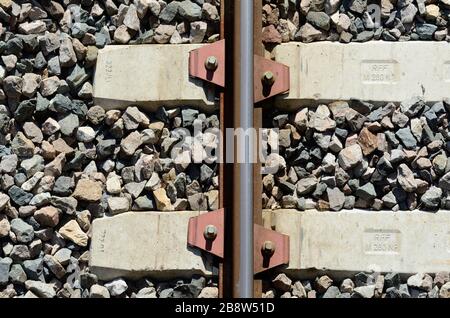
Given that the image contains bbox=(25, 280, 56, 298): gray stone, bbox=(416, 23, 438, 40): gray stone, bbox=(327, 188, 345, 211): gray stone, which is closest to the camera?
bbox=(25, 280, 56, 298): gray stone

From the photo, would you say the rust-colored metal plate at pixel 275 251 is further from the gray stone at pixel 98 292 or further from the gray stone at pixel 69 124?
the gray stone at pixel 69 124

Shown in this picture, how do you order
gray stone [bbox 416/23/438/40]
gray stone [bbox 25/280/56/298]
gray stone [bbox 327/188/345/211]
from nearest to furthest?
1. gray stone [bbox 25/280/56/298]
2. gray stone [bbox 327/188/345/211]
3. gray stone [bbox 416/23/438/40]

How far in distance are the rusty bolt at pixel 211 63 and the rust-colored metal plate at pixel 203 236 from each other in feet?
2.13

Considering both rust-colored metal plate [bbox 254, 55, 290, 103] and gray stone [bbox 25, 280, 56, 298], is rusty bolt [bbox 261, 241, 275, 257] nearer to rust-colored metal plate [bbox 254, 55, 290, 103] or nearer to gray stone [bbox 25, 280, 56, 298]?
rust-colored metal plate [bbox 254, 55, 290, 103]

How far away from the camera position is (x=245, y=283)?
350cm

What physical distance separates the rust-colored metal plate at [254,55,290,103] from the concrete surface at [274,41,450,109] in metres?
0.04

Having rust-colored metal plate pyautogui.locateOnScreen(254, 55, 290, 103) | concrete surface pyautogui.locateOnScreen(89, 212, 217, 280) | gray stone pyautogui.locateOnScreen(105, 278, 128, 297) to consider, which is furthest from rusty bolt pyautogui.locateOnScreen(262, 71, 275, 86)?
gray stone pyautogui.locateOnScreen(105, 278, 128, 297)

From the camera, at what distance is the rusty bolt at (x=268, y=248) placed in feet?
11.7

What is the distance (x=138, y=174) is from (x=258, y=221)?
57cm

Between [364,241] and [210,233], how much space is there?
2.26 feet

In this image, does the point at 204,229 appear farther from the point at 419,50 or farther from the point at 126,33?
the point at 419,50

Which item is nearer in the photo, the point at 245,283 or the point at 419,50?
the point at 245,283

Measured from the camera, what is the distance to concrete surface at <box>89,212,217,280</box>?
11.7 feet
